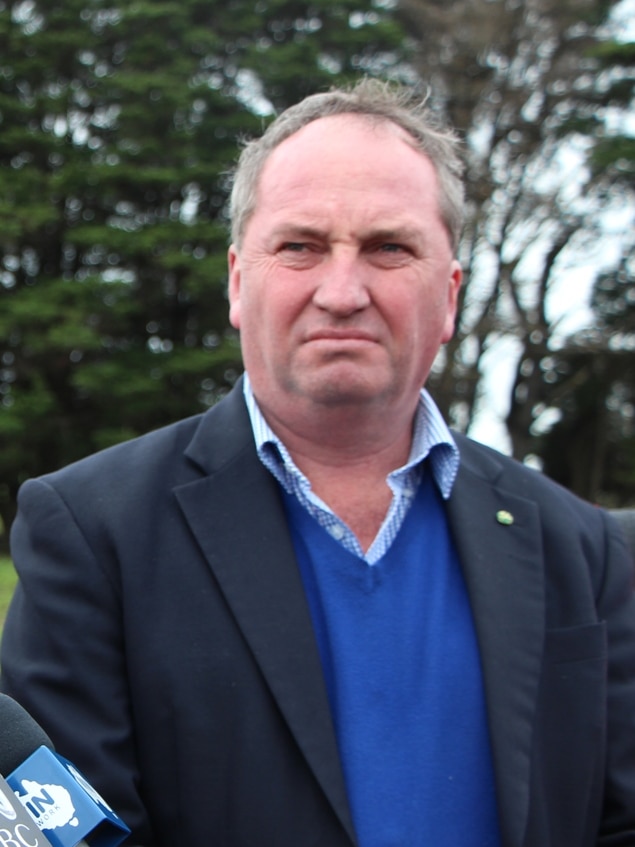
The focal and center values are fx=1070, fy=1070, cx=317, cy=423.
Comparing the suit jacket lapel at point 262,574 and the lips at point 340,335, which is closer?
the suit jacket lapel at point 262,574

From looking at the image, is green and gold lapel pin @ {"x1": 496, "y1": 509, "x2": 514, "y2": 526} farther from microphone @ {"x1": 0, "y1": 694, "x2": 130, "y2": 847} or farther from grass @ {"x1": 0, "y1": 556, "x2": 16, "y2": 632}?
grass @ {"x1": 0, "y1": 556, "x2": 16, "y2": 632}

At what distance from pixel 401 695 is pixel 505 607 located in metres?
0.30

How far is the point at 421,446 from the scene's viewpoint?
2389 millimetres

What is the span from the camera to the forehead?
7.23 feet

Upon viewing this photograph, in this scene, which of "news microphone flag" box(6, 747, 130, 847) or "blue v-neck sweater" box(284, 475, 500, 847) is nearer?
"news microphone flag" box(6, 747, 130, 847)

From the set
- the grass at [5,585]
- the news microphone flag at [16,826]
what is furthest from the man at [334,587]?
the grass at [5,585]

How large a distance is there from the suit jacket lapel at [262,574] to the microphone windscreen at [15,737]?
0.68 m

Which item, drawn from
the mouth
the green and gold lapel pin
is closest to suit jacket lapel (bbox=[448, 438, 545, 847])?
the green and gold lapel pin

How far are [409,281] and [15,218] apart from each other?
18.3 m

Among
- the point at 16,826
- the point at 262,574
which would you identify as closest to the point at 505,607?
the point at 262,574

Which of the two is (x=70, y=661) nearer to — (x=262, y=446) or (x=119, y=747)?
(x=119, y=747)

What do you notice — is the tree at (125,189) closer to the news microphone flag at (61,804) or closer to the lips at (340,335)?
the lips at (340,335)

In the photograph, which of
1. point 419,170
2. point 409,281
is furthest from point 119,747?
point 419,170

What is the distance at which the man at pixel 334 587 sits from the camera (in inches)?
76.7
